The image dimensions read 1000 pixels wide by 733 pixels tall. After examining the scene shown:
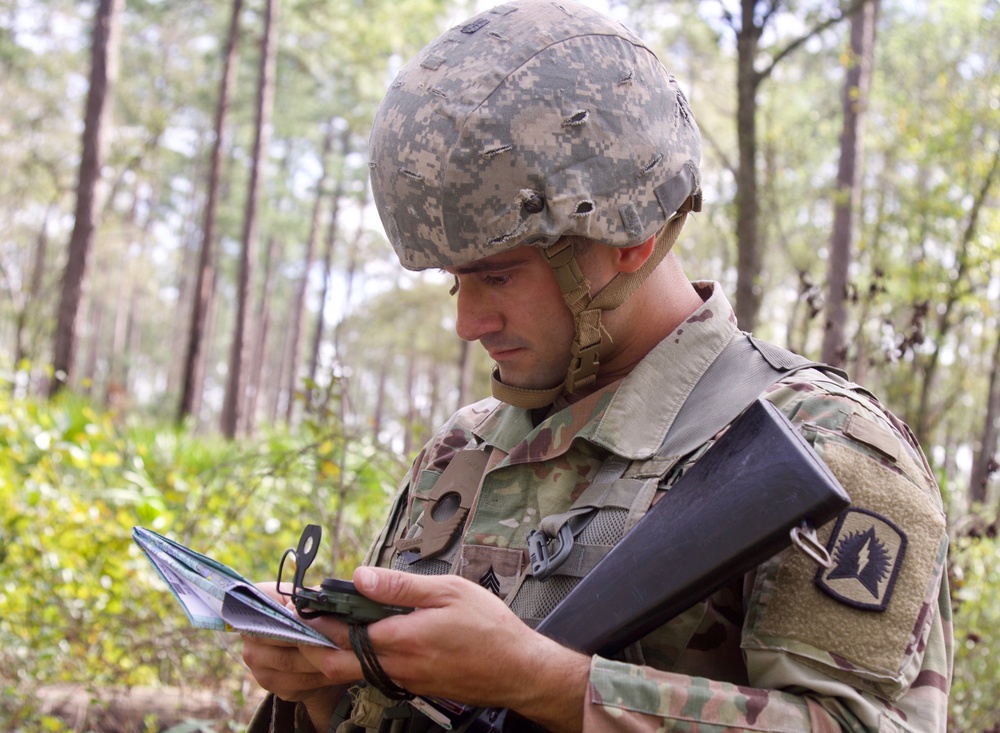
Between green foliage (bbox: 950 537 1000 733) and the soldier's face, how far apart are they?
9.14 feet

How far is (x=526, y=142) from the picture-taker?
1.85 m

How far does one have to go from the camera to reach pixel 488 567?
6.06ft

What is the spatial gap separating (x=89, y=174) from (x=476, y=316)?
41.1 ft

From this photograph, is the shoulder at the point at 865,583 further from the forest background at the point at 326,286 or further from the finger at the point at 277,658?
the forest background at the point at 326,286

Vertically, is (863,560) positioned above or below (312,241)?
below

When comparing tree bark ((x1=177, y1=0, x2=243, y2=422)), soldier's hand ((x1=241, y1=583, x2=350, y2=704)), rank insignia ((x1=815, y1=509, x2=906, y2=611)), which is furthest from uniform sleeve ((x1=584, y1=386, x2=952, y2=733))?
tree bark ((x1=177, y1=0, x2=243, y2=422))

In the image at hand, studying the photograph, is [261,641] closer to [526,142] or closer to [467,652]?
[467,652]

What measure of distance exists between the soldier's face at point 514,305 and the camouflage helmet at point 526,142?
5cm

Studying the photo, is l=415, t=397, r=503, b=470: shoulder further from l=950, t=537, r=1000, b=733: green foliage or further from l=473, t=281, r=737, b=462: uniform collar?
l=950, t=537, r=1000, b=733: green foliage

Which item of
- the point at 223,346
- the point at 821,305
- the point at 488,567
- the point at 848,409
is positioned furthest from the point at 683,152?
the point at 223,346

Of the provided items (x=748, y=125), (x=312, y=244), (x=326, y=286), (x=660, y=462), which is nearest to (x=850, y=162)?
(x=326, y=286)

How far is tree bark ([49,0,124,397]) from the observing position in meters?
12.8

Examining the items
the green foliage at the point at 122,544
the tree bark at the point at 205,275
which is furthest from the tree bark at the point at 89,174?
the green foliage at the point at 122,544

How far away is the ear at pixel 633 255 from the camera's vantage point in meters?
1.96
